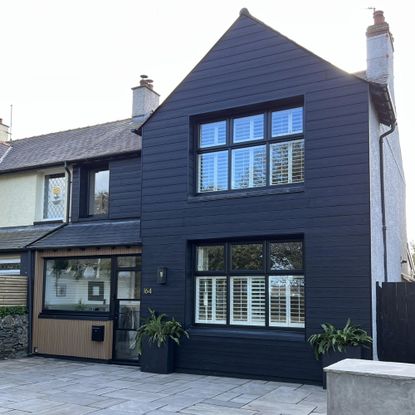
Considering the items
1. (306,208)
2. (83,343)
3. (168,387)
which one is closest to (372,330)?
(306,208)

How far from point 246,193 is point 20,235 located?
22.7ft

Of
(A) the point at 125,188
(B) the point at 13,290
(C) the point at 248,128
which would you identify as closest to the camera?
(C) the point at 248,128

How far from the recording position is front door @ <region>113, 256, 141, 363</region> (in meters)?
Answer: 11.1

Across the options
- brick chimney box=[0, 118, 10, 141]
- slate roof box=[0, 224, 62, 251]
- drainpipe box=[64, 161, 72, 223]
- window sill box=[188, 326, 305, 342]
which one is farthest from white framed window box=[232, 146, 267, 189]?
brick chimney box=[0, 118, 10, 141]

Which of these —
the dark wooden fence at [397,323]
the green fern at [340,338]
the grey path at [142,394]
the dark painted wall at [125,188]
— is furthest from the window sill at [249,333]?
the dark painted wall at [125,188]

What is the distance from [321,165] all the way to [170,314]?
418cm

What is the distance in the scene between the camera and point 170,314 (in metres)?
10.2

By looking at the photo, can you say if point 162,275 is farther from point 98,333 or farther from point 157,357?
point 98,333

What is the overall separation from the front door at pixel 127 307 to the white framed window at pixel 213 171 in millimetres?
2304

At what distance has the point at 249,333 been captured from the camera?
369 inches

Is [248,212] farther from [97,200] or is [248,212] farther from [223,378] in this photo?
[97,200]

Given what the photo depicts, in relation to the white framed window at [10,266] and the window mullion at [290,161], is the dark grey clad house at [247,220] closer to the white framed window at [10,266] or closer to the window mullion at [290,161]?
the window mullion at [290,161]

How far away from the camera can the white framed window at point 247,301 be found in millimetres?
9555

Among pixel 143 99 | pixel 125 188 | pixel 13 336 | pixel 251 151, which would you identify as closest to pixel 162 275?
pixel 125 188
